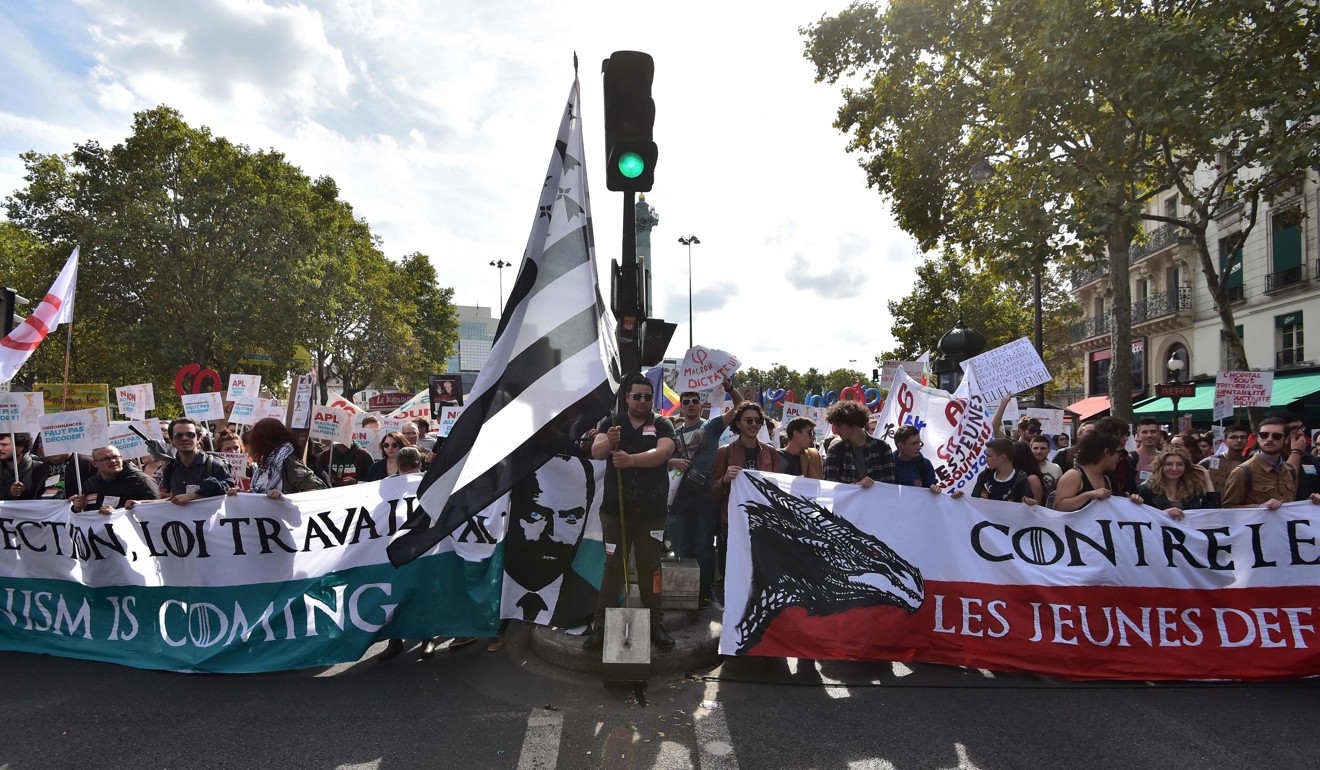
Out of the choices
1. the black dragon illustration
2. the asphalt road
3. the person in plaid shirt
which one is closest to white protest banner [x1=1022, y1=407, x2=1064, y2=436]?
the person in plaid shirt

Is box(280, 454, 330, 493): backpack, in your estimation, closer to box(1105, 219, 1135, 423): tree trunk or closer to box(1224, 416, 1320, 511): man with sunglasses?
box(1224, 416, 1320, 511): man with sunglasses

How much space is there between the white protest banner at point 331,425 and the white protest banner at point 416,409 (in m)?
2.36

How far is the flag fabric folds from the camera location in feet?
23.3

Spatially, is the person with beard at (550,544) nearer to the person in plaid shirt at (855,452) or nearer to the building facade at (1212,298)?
the person in plaid shirt at (855,452)

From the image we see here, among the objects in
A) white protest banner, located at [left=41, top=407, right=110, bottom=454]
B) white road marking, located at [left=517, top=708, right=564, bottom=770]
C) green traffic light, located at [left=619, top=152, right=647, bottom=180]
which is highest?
green traffic light, located at [left=619, top=152, right=647, bottom=180]

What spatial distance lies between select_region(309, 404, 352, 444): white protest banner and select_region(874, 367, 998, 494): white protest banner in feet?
19.3

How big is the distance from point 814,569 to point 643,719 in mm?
1419

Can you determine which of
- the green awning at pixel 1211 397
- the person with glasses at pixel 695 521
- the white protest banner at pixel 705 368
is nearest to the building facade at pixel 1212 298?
the green awning at pixel 1211 397

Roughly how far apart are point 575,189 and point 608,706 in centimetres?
288

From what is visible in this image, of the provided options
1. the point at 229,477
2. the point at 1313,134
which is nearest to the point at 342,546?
the point at 229,477

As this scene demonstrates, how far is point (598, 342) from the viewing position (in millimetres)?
4008

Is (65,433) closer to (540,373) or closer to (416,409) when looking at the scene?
(540,373)

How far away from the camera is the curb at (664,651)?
16.2ft

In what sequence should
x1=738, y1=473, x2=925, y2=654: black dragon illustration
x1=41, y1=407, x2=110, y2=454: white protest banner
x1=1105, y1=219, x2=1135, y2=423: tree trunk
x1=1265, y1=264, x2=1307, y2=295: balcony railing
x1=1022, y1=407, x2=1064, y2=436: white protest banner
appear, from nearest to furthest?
x1=738, y1=473, x2=925, y2=654: black dragon illustration
x1=41, y1=407, x2=110, y2=454: white protest banner
x1=1022, y1=407, x2=1064, y2=436: white protest banner
x1=1105, y1=219, x2=1135, y2=423: tree trunk
x1=1265, y1=264, x2=1307, y2=295: balcony railing
